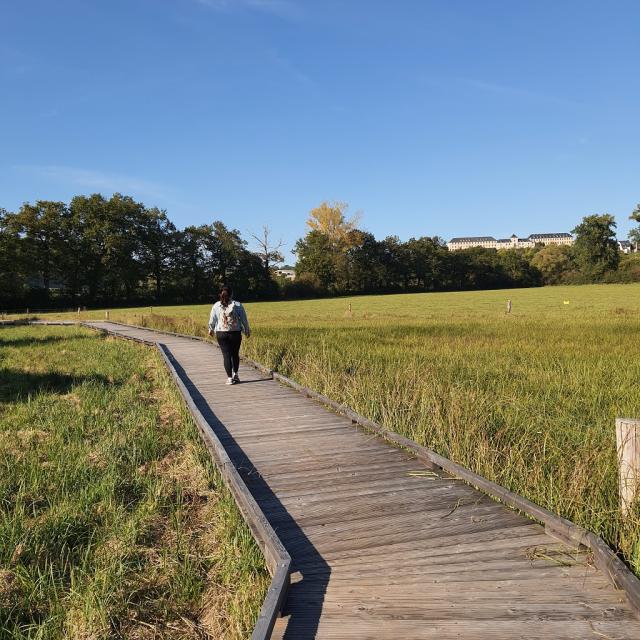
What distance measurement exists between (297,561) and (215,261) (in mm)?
76834

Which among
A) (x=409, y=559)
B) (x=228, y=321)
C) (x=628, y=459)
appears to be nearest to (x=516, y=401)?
(x=628, y=459)

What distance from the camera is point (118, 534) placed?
154 inches

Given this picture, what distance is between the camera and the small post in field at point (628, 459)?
3.40 metres

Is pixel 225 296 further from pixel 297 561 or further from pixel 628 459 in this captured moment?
pixel 628 459

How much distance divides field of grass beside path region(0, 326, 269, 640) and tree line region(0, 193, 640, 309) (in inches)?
2035

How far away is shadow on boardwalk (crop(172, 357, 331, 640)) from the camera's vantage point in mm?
2596

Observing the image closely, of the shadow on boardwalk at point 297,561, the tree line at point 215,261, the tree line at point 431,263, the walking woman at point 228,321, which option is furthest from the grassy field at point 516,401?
the tree line at point 431,263

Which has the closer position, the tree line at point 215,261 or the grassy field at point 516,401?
the grassy field at point 516,401

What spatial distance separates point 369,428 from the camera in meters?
6.20

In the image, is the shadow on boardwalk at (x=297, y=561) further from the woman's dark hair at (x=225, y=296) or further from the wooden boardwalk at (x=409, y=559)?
the woman's dark hair at (x=225, y=296)

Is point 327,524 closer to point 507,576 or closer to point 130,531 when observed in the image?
point 507,576

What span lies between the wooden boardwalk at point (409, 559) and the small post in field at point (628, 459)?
63 cm

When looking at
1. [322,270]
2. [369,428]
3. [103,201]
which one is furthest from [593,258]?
[369,428]

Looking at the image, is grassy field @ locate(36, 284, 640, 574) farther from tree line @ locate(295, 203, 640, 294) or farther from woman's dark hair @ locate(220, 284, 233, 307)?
tree line @ locate(295, 203, 640, 294)
